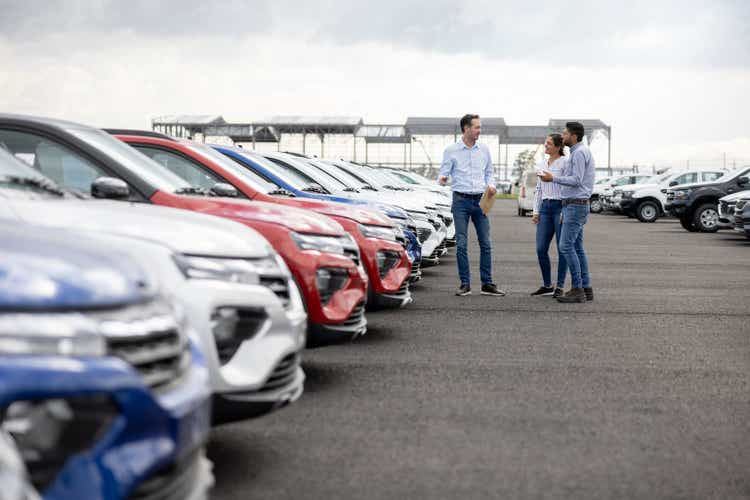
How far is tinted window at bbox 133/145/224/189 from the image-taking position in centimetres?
811

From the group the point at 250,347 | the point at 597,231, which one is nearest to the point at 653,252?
the point at 597,231

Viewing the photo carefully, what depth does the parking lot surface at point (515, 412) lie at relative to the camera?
4.64 m

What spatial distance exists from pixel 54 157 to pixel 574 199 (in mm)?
6661

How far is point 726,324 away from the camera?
10000 mm

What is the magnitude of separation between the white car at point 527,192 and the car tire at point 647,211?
3704 millimetres

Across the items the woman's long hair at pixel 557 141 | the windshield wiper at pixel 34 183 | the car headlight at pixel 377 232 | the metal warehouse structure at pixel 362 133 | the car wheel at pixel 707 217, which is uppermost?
the metal warehouse structure at pixel 362 133

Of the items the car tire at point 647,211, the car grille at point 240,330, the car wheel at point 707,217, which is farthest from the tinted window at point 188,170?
the car tire at point 647,211

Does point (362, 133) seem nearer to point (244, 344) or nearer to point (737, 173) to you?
point (737, 173)

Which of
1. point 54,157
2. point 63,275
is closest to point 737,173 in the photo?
point 54,157

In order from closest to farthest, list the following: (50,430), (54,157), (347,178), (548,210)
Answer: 1. (50,430)
2. (54,157)
3. (548,210)
4. (347,178)

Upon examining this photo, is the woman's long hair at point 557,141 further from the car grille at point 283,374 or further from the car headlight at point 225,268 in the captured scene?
the car grille at point 283,374

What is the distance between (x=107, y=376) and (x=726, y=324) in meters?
8.33

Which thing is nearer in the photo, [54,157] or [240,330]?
[240,330]

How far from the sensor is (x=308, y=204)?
888cm
